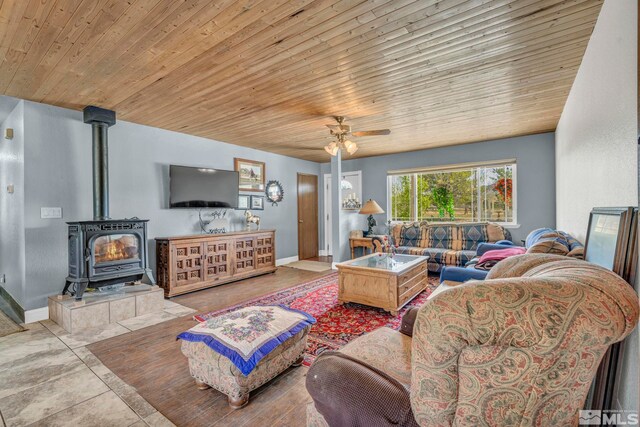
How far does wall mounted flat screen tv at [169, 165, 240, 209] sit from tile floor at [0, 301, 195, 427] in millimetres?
2171

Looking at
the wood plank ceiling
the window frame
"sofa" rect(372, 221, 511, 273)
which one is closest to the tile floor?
the wood plank ceiling

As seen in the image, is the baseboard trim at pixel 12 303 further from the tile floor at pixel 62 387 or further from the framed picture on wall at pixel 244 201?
the framed picture on wall at pixel 244 201

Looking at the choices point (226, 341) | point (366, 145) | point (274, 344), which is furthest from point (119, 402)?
point (366, 145)

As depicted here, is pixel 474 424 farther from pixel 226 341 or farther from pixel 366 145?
pixel 366 145

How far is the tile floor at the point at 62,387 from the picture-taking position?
1.74 meters

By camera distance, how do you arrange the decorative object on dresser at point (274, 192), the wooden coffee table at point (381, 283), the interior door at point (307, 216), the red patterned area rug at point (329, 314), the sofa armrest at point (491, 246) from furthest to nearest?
the interior door at point (307, 216) < the decorative object on dresser at point (274, 192) < the sofa armrest at point (491, 246) < the wooden coffee table at point (381, 283) < the red patterned area rug at point (329, 314)

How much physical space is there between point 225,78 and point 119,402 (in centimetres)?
263

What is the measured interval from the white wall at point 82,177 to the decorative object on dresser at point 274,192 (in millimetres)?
840

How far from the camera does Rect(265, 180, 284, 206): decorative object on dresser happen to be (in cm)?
618

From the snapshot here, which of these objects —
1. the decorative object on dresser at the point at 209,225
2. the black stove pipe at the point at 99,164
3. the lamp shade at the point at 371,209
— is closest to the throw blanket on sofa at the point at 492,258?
the lamp shade at the point at 371,209

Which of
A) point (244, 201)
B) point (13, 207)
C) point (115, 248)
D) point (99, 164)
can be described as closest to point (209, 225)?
point (244, 201)

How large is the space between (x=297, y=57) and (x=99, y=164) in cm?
279

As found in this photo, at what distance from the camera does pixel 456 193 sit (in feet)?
19.1

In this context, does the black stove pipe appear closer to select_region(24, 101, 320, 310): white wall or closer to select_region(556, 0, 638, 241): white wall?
select_region(24, 101, 320, 310): white wall
